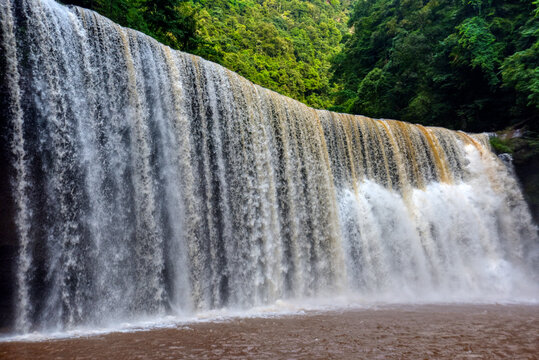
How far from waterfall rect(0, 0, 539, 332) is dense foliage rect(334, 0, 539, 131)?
3.73 m

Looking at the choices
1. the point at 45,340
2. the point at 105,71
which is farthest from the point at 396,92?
the point at 45,340

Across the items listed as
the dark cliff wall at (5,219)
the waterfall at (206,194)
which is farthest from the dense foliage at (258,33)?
the dark cliff wall at (5,219)

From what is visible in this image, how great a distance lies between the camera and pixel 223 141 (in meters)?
8.87

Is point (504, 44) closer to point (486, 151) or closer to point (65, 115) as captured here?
point (486, 151)

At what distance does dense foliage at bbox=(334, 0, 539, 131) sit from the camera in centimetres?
1441

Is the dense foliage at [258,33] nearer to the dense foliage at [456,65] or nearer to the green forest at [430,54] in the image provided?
the green forest at [430,54]

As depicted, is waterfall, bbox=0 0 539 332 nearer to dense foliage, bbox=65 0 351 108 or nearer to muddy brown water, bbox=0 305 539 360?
muddy brown water, bbox=0 305 539 360

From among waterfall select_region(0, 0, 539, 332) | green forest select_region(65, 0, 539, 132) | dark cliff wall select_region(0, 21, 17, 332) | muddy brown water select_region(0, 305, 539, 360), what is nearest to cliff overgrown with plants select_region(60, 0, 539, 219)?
green forest select_region(65, 0, 539, 132)

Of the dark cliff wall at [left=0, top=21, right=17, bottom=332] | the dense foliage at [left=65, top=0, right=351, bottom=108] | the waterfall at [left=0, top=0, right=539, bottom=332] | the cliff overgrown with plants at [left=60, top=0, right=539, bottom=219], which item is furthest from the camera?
the dense foliage at [left=65, top=0, right=351, bottom=108]

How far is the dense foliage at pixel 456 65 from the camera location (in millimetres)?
14406

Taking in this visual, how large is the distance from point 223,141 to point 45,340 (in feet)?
17.5

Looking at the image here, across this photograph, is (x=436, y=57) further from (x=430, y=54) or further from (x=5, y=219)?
(x=5, y=219)

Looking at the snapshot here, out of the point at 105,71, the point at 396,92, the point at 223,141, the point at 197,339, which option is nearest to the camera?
the point at 197,339

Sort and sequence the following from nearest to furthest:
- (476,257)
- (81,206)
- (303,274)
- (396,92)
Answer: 1. (81,206)
2. (303,274)
3. (476,257)
4. (396,92)
